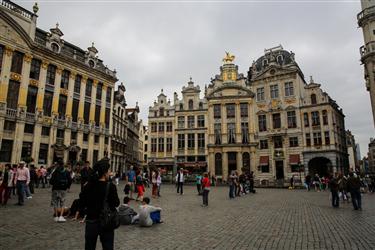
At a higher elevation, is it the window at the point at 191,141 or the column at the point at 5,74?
the column at the point at 5,74

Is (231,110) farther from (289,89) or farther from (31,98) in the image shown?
(31,98)

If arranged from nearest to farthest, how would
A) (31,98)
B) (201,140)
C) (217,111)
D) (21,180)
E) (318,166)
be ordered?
(21,180)
(31,98)
(318,166)
(217,111)
(201,140)

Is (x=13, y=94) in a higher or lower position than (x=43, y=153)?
higher

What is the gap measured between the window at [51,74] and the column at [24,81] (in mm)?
2561

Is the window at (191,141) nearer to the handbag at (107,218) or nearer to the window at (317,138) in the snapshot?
the window at (317,138)

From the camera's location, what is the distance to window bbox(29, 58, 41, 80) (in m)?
32.0

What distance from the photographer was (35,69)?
106 ft

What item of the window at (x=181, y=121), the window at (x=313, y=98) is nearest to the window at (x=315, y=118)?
the window at (x=313, y=98)

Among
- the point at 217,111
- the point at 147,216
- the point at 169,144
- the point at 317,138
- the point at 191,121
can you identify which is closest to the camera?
the point at 147,216

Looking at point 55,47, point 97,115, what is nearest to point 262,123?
point 97,115

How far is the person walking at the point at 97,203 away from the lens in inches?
158

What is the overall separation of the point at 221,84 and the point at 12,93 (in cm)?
3330

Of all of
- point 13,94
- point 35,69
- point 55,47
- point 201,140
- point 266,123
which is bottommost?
point 201,140

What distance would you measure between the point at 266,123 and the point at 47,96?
112 ft
